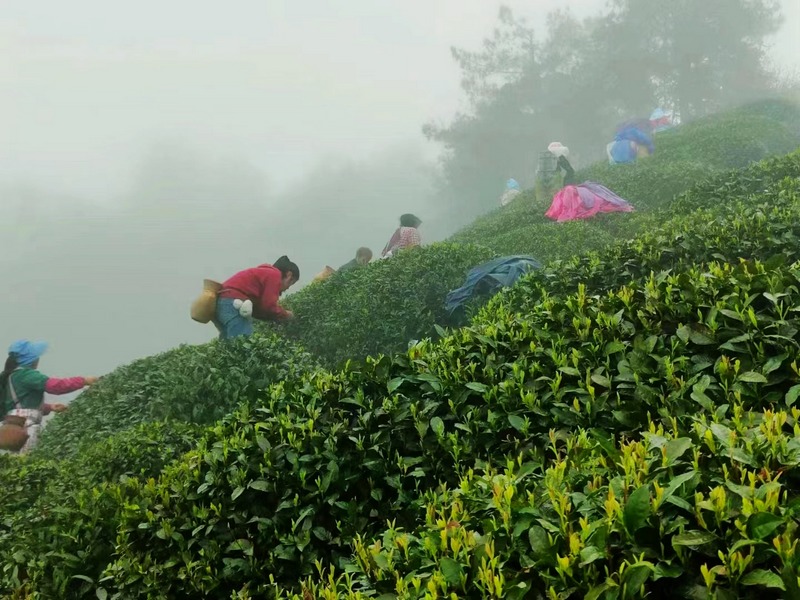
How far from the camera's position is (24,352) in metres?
9.86

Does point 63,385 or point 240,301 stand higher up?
point 63,385

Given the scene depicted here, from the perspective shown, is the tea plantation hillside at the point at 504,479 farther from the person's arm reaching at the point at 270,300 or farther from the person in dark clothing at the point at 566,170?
the person in dark clothing at the point at 566,170

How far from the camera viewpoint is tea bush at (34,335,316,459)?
6.23 metres

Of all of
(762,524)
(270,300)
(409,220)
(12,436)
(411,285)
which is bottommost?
(762,524)

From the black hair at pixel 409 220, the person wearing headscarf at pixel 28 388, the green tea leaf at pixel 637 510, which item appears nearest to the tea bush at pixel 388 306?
the person wearing headscarf at pixel 28 388

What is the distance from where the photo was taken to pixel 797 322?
267 cm

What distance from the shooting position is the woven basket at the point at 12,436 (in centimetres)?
925

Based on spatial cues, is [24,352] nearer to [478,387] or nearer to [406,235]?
[406,235]

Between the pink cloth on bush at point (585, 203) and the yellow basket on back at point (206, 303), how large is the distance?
8168 mm

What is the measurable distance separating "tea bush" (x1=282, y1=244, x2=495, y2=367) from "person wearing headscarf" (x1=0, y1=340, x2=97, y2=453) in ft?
13.2

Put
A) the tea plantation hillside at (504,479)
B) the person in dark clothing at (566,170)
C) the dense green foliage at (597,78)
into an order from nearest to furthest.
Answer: the tea plantation hillside at (504,479) → the person in dark clothing at (566,170) → the dense green foliage at (597,78)

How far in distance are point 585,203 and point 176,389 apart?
34.7ft

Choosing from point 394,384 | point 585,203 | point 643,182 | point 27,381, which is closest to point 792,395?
point 394,384

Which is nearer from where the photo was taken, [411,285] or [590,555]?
[590,555]
